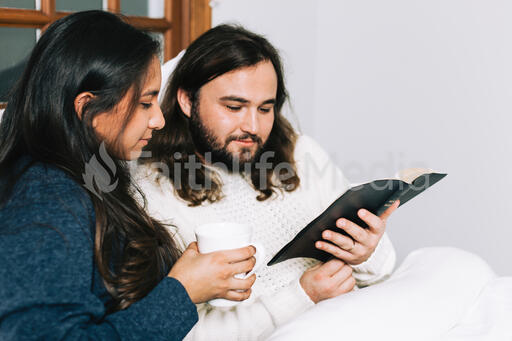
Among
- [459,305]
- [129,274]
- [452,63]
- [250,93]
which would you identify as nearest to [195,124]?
Result: [250,93]

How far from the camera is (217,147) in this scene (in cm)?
138

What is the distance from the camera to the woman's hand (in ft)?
2.77

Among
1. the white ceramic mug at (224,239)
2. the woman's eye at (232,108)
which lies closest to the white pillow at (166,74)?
the woman's eye at (232,108)

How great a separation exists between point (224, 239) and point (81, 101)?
12.4 inches

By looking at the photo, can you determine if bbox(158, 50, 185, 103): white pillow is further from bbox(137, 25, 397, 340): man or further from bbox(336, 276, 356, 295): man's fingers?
bbox(336, 276, 356, 295): man's fingers

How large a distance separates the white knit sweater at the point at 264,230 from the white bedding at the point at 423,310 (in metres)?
0.15

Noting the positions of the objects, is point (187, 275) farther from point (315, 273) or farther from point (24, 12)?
point (24, 12)

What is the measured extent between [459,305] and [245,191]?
0.58 metres

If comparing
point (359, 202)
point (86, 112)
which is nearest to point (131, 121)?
point (86, 112)

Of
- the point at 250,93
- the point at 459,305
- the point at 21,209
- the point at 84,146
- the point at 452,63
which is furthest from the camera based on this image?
the point at 452,63

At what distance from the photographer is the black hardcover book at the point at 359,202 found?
39.1 inches

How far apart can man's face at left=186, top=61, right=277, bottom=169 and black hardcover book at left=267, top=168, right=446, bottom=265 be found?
0.37 metres

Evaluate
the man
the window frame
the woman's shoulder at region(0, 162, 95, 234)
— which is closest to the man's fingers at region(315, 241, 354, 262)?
the man

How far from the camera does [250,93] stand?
133cm
